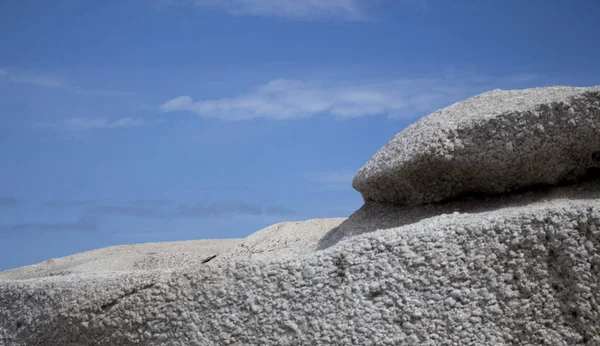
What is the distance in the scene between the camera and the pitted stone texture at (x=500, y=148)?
15.4 ft

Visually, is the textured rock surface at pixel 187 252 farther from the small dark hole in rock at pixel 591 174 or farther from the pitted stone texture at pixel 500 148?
the small dark hole in rock at pixel 591 174

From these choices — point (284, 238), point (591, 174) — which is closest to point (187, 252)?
point (284, 238)

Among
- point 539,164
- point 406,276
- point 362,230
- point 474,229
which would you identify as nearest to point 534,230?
point 474,229

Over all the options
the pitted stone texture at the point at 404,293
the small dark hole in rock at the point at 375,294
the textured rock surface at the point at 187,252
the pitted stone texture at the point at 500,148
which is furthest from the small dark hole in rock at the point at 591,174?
the textured rock surface at the point at 187,252

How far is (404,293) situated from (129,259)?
4.10 m

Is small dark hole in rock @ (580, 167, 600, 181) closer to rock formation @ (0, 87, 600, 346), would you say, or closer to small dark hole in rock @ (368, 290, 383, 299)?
rock formation @ (0, 87, 600, 346)

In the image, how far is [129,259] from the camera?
278 inches

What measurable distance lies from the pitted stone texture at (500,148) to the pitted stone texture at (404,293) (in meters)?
0.86

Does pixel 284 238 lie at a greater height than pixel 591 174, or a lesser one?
greater

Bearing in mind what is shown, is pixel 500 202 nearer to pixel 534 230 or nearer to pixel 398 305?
pixel 534 230

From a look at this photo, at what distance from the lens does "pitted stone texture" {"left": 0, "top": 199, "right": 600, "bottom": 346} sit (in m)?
3.72

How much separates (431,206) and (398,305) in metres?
1.63

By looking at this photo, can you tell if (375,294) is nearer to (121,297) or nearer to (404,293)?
(404,293)

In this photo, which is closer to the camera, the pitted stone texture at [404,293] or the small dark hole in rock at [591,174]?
the pitted stone texture at [404,293]
